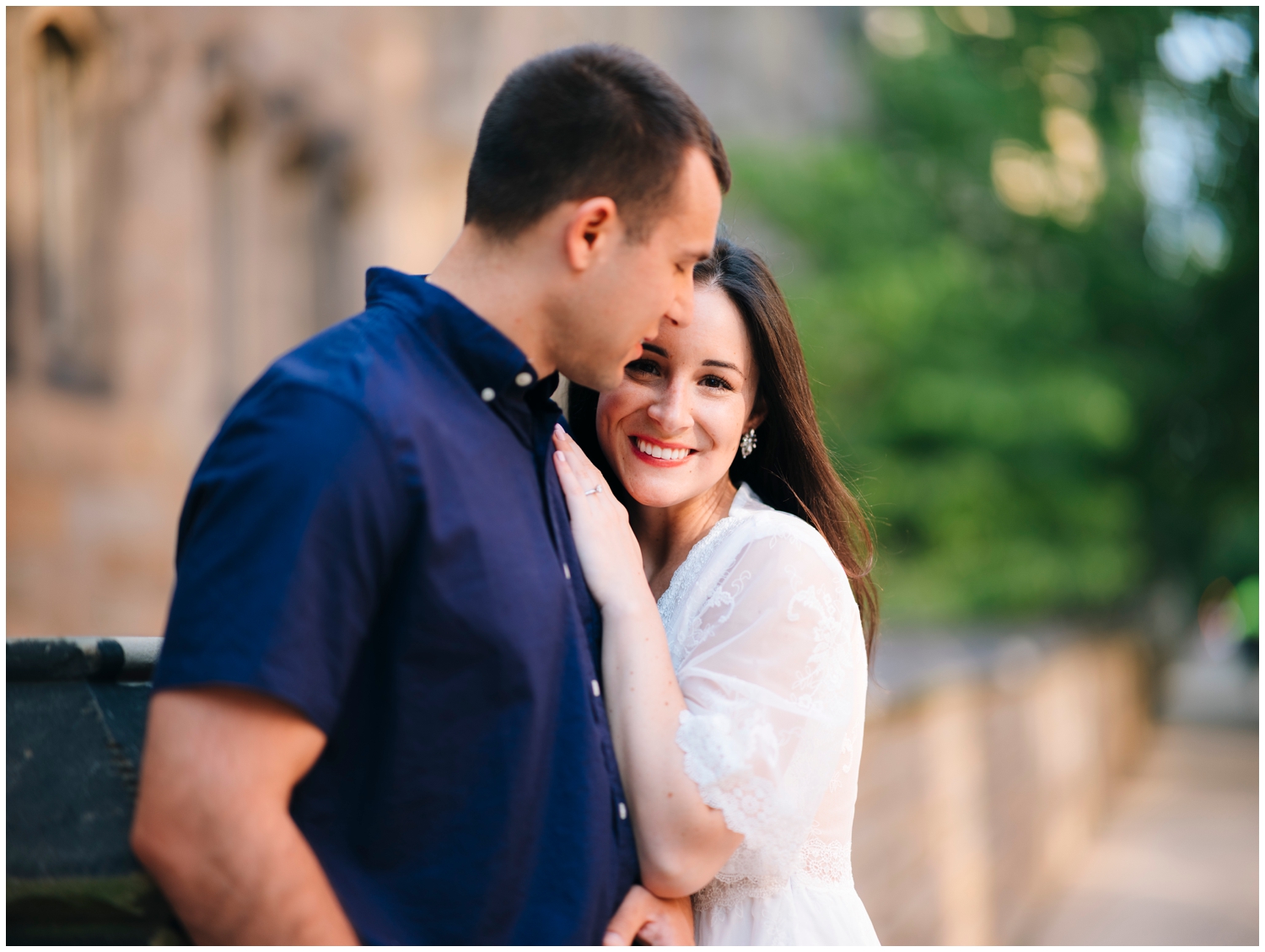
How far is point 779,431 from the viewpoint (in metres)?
2.84

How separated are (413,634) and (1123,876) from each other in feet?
37.4

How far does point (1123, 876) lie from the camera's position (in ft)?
37.2

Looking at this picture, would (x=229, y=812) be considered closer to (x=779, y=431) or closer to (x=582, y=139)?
(x=582, y=139)

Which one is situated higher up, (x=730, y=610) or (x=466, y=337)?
(x=466, y=337)

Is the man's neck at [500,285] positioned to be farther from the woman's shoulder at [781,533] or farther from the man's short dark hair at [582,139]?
the woman's shoulder at [781,533]

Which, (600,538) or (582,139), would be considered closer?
(582,139)

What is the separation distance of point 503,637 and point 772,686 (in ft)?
2.21

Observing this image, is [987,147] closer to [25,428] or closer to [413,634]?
[25,428]

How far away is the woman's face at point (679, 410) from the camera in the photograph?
2555mm

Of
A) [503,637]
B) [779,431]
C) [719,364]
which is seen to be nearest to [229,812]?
[503,637]

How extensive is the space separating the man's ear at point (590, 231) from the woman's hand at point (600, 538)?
1.67 ft

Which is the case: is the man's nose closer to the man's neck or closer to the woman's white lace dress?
the man's neck

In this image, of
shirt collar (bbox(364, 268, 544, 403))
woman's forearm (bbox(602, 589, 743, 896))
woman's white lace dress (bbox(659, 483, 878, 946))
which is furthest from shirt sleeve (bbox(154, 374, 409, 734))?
woman's white lace dress (bbox(659, 483, 878, 946))

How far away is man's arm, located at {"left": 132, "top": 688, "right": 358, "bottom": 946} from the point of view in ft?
4.78
